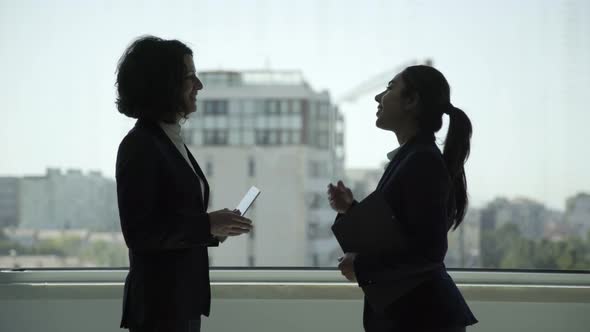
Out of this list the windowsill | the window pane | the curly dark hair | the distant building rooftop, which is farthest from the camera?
the distant building rooftop

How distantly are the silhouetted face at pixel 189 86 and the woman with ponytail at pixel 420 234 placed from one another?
408mm

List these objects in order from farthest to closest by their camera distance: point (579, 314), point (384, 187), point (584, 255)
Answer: point (584, 255), point (579, 314), point (384, 187)

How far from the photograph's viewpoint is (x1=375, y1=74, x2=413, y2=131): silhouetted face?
1.43 metres

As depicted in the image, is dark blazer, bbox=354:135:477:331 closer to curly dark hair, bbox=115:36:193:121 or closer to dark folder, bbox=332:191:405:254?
A: dark folder, bbox=332:191:405:254

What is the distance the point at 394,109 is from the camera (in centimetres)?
143

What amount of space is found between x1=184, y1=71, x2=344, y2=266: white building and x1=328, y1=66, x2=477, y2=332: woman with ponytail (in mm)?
1707

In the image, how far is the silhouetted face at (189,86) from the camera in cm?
142

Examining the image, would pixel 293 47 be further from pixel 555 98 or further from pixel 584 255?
pixel 584 255

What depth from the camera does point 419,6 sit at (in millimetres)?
2947

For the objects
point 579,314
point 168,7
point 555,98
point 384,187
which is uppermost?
point 168,7

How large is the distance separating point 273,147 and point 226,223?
1.87 metres

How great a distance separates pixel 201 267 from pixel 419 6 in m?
2.07

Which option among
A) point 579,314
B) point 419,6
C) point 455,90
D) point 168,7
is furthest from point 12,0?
point 579,314

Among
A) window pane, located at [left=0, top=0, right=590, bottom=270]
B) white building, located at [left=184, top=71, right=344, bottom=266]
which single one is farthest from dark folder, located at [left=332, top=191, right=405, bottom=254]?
white building, located at [left=184, top=71, right=344, bottom=266]
